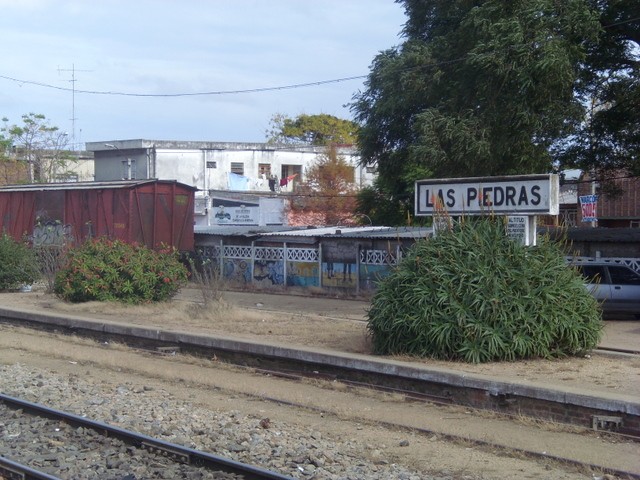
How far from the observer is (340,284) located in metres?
28.2

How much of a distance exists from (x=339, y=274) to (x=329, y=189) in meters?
29.0

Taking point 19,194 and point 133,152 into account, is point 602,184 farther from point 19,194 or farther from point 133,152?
point 133,152

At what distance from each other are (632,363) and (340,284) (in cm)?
1558

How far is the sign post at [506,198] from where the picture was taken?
46.9 ft

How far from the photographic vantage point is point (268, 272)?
30.5m

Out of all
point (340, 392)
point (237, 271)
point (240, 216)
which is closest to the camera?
point (340, 392)

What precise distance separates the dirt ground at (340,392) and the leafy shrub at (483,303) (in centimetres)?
31

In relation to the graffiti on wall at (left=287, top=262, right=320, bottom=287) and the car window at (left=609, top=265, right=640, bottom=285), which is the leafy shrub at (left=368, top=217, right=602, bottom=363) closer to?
the car window at (left=609, top=265, right=640, bottom=285)

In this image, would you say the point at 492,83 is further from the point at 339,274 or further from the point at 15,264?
the point at 15,264

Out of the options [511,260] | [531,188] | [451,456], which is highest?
[531,188]

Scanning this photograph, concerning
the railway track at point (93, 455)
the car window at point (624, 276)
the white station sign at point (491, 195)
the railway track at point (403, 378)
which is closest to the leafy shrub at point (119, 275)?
the railway track at point (403, 378)

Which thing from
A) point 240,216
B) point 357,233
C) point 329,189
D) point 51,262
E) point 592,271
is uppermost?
point 329,189

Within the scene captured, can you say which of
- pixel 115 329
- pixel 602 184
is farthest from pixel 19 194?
pixel 602 184

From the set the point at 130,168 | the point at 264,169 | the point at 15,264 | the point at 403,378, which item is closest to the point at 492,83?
the point at 403,378
